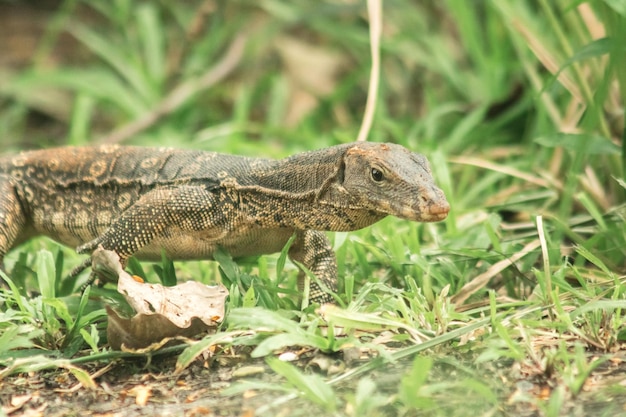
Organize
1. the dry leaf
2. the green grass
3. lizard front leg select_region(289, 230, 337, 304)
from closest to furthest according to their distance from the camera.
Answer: the green grass, the dry leaf, lizard front leg select_region(289, 230, 337, 304)

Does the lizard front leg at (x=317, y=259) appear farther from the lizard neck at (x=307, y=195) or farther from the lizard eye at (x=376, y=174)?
the lizard eye at (x=376, y=174)

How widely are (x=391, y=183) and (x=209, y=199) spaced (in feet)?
3.34

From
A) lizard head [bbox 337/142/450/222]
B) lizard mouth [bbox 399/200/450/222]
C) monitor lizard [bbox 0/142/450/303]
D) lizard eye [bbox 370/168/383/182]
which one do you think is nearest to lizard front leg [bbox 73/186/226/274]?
monitor lizard [bbox 0/142/450/303]

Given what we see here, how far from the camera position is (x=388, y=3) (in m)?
8.49

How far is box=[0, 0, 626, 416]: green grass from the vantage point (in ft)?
10.6

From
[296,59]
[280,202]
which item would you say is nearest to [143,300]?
[280,202]

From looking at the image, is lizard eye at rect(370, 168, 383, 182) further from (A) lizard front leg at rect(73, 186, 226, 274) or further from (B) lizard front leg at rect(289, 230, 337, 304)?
(A) lizard front leg at rect(73, 186, 226, 274)

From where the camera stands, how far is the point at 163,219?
4246mm

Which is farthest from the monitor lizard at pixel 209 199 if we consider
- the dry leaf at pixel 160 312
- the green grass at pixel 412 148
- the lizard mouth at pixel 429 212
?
the dry leaf at pixel 160 312

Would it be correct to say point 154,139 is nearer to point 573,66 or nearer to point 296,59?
point 296,59

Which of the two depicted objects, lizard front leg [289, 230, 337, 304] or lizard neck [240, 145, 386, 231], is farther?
lizard front leg [289, 230, 337, 304]

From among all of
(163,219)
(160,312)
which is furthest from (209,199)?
(160,312)

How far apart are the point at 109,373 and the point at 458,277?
1.84 metres

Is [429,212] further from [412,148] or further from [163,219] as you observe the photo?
[412,148]
